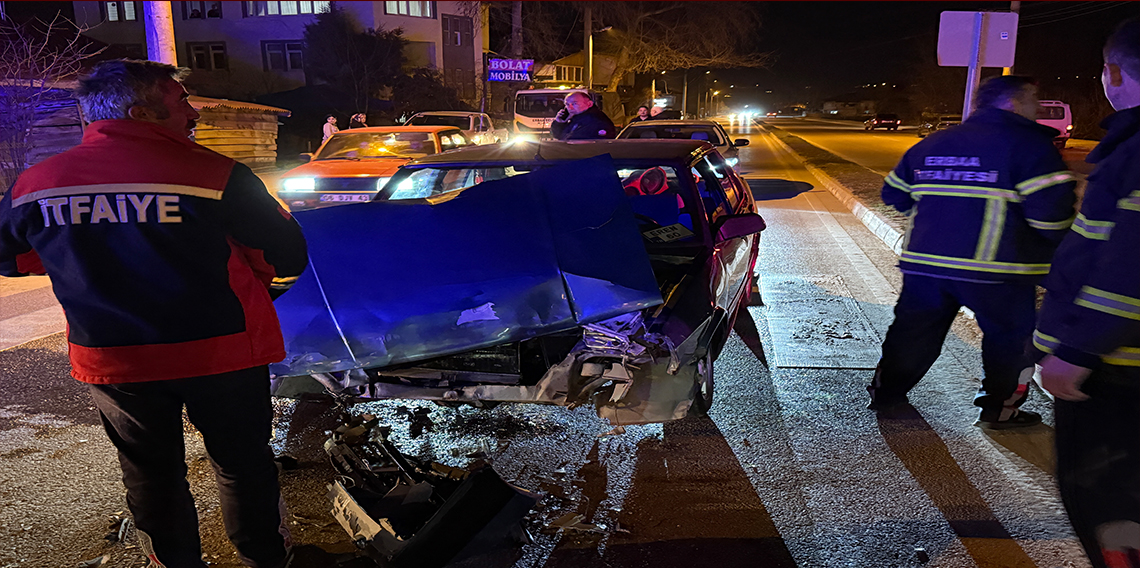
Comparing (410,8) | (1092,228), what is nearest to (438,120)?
(1092,228)

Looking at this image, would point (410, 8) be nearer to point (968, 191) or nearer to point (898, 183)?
point (898, 183)

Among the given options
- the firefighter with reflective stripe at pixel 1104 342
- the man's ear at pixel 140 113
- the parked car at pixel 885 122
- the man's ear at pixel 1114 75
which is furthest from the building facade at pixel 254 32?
the firefighter with reflective stripe at pixel 1104 342

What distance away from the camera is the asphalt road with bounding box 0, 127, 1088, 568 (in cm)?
272

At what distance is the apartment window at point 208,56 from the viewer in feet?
128

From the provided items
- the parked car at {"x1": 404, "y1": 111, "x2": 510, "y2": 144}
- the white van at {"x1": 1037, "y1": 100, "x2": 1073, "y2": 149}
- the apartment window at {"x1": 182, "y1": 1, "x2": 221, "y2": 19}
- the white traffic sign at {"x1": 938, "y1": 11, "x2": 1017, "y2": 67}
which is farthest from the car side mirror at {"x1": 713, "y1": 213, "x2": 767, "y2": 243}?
the apartment window at {"x1": 182, "y1": 1, "x2": 221, "y2": 19}

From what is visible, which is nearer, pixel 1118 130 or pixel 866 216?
pixel 1118 130

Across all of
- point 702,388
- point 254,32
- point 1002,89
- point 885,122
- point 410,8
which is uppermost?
point 410,8

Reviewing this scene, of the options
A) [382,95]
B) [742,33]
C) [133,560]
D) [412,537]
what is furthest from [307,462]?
[742,33]

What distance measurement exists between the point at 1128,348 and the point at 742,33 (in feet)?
143

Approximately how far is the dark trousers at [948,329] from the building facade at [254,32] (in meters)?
37.6

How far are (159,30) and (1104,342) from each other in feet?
30.3

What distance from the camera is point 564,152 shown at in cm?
473

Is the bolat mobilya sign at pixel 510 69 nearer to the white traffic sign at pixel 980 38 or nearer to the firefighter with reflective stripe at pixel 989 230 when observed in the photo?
the white traffic sign at pixel 980 38

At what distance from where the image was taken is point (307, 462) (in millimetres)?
3479
